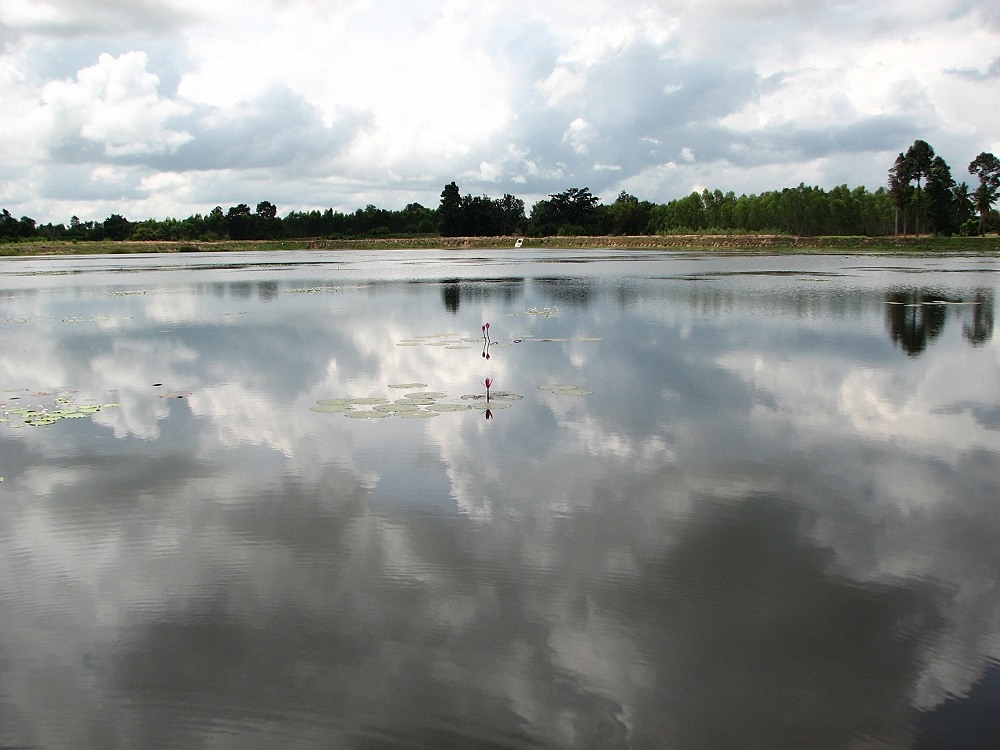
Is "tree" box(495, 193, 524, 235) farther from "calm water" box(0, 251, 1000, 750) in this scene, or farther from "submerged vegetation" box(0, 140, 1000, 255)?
"calm water" box(0, 251, 1000, 750)

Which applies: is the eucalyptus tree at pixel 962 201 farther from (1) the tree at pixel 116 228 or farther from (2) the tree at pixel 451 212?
(1) the tree at pixel 116 228

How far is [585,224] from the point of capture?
605 ft

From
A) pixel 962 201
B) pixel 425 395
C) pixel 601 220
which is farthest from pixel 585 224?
pixel 425 395

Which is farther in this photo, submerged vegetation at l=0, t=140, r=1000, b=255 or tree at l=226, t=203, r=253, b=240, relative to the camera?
tree at l=226, t=203, r=253, b=240

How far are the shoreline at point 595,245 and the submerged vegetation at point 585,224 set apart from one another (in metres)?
0.47

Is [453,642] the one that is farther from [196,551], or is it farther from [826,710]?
[196,551]

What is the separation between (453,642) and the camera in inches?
290

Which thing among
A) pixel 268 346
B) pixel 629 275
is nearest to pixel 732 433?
pixel 268 346

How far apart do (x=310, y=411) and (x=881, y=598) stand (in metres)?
11.4

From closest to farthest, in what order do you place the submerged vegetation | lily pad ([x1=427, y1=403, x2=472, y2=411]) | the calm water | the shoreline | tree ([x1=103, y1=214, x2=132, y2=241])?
the calm water → lily pad ([x1=427, y1=403, x2=472, y2=411]) → the shoreline → the submerged vegetation → tree ([x1=103, y1=214, x2=132, y2=241])

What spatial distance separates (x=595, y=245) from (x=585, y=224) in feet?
128

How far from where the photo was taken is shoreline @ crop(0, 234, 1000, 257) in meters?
102

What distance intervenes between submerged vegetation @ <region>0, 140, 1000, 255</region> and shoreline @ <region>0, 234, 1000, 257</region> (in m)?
0.47

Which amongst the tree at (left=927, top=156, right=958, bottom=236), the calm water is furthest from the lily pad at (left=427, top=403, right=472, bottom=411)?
the tree at (left=927, top=156, right=958, bottom=236)
